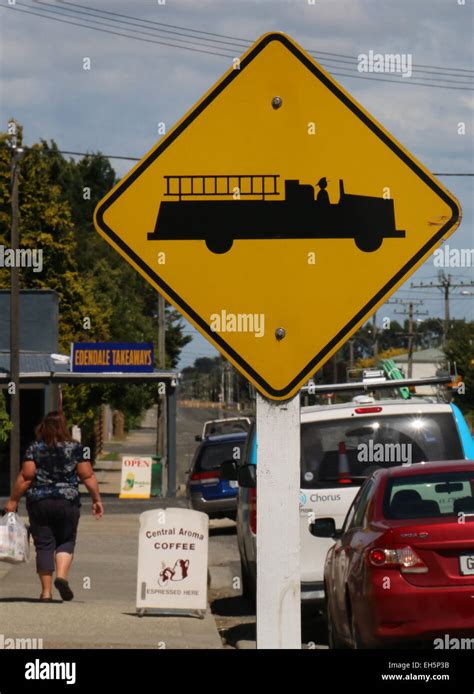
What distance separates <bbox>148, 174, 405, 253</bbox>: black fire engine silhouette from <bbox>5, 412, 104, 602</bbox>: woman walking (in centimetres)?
809

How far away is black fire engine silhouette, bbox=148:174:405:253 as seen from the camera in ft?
13.1

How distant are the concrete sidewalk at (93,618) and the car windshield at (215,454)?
25.3 ft

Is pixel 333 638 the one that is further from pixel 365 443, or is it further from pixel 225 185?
pixel 225 185

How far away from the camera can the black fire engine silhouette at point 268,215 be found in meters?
4.00

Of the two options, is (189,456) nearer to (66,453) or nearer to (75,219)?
(75,219)

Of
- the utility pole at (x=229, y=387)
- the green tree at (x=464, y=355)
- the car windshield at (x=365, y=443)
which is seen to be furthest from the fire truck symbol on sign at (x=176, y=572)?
the utility pole at (x=229, y=387)

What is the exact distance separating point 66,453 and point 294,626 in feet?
26.7

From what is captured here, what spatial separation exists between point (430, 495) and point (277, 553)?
5.21m

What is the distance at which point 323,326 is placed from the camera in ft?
13.2

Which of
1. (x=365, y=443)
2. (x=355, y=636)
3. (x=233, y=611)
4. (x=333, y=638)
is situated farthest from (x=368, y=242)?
(x=233, y=611)

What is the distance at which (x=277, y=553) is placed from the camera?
3.96m

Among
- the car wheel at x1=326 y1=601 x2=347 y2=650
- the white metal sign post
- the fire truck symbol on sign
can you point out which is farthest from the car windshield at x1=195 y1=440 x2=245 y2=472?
the white metal sign post

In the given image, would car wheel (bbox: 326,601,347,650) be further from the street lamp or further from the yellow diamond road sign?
the street lamp

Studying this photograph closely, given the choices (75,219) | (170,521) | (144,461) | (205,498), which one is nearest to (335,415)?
(170,521)
